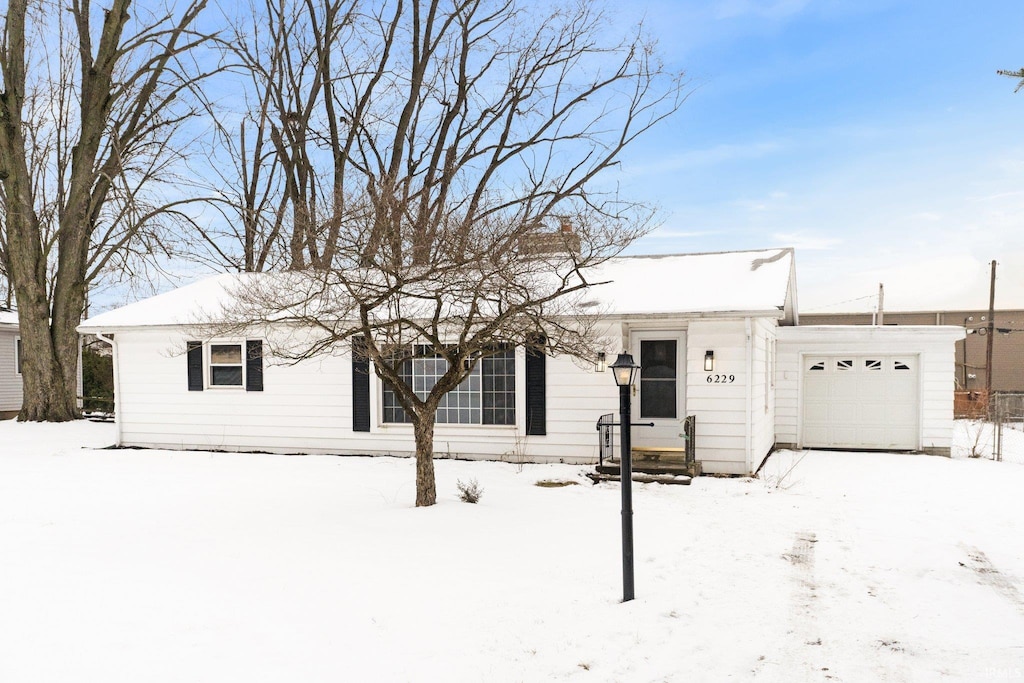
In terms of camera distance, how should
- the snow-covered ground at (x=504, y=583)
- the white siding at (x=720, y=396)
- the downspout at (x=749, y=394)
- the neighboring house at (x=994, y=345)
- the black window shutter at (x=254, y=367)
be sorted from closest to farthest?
the snow-covered ground at (x=504, y=583)
the downspout at (x=749, y=394)
the white siding at (x=720, y=396)
the black window shutter at (x=254, y=367)
the neighboring house at (x=994, y=345)

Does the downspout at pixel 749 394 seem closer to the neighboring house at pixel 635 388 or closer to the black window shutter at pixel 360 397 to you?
the neighboring house at pixel 635 388

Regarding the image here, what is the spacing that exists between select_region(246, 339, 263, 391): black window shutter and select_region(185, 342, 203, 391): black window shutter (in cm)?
108

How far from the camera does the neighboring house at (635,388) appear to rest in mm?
10828

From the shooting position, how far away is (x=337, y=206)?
766cm

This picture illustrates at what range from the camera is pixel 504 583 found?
5680 mm

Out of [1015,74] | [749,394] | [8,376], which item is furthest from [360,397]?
[8,376]

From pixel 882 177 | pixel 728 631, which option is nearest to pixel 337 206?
pixel 728 631

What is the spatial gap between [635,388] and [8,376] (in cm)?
2369

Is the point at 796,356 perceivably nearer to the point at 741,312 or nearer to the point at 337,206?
the point at 741,312

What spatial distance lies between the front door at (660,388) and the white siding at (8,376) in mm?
23299

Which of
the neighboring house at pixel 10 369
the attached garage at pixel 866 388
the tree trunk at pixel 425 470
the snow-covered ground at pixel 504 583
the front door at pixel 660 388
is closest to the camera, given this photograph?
the snow-covered ground at pixel 504 583

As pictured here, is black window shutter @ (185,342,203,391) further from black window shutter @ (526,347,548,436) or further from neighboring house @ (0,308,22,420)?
neighboring house @ (0,308,22,420)

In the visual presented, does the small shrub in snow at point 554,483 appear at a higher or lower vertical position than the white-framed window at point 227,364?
lower

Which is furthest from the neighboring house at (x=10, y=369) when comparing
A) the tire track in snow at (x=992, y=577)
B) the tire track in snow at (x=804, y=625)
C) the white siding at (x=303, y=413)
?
the tire track in snow at (x=992, y=577)
